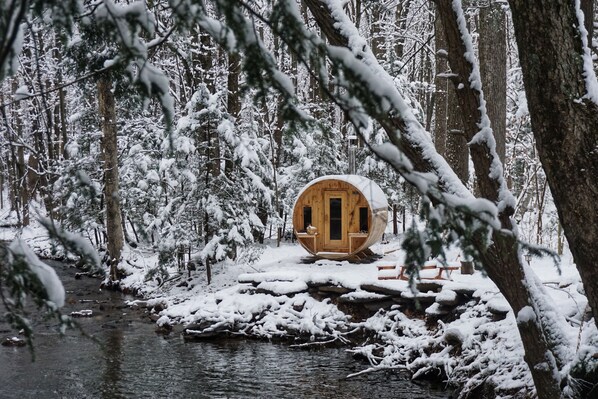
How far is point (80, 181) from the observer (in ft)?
9.36

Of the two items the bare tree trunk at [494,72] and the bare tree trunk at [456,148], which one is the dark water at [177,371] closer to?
the bare tree trunk at [456,148]

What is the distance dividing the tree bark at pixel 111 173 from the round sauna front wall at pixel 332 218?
4.52 metres

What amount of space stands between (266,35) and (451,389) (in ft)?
76.8

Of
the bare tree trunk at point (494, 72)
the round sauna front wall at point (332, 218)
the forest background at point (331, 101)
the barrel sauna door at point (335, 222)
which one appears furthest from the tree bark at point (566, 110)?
the barrel sauna door at point (335, 222)

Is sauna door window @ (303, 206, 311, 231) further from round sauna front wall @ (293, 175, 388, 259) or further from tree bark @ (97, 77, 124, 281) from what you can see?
tree bark @ (97, 77, 124, 281)

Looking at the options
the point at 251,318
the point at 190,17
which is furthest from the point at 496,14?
the point at 251,318

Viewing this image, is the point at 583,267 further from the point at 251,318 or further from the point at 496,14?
the point at 251,318

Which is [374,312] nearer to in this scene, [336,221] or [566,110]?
[336,221]

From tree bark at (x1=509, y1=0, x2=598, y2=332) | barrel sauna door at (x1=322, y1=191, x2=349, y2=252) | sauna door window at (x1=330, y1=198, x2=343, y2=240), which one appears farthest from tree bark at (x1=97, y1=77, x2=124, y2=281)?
tree bark at (x1=509, y1=0, x2=598, y2=332)

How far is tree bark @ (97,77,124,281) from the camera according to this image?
1502 cm

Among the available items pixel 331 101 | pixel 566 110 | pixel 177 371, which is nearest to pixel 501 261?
pixel 566 110

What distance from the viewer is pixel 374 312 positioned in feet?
34.7

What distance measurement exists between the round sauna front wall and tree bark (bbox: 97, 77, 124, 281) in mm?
4522

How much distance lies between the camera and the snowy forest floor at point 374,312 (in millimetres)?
7266
